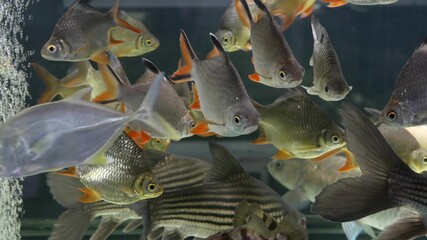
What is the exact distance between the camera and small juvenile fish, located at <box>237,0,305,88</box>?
1.70 metres

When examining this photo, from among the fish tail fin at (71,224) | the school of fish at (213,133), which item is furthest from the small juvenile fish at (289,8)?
the fish tail fin at (71,224)

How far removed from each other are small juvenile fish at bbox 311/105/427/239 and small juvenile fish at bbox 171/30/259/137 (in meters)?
0.39

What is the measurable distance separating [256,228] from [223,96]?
1.35 ft

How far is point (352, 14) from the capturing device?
450 centimetres

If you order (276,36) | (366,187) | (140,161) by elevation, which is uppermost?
(276,36)

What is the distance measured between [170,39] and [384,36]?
182 centimetres

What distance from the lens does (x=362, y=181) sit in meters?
1.29

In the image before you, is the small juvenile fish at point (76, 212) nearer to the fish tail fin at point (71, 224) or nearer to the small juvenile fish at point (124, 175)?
the fish tail fin at point (71, 224)

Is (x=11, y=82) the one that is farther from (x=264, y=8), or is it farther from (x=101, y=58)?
(x=264, y=8)

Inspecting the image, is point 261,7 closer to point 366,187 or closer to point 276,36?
point 276,36

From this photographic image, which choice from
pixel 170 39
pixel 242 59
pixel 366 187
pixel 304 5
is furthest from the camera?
pixel 170 39

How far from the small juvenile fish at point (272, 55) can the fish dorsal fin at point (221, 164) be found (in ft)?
1.18

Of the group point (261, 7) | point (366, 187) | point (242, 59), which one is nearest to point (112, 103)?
point (261, 7)

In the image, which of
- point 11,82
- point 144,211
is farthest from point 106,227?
point 11,82
